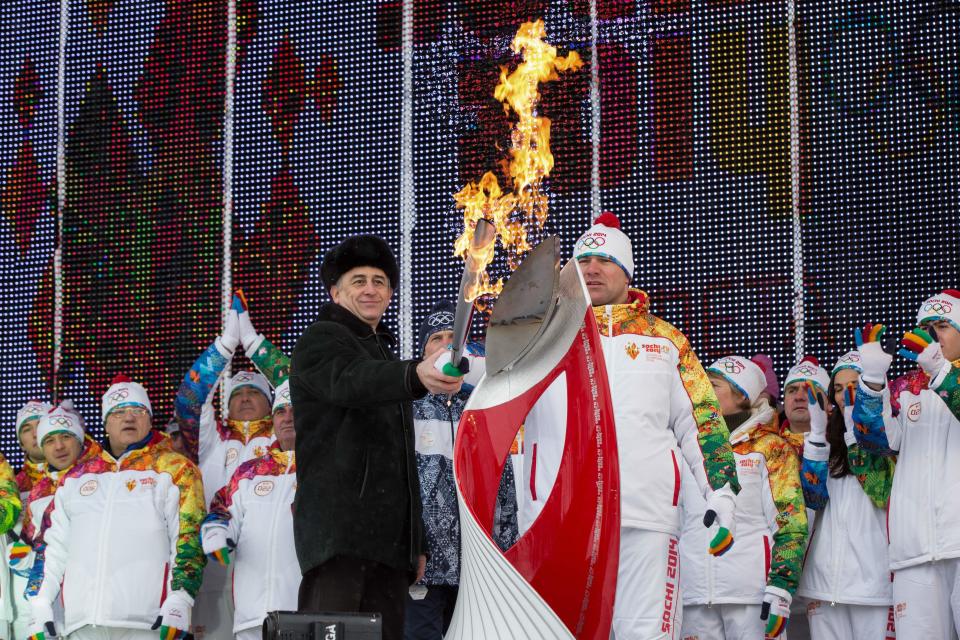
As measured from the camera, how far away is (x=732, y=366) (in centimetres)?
558

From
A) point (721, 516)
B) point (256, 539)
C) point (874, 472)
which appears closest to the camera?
point (721, 516)

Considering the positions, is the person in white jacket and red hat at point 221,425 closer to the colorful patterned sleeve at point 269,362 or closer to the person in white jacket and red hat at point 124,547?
the colorful patterned sleeve at point 269,362

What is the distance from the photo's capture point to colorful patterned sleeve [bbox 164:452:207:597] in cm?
530

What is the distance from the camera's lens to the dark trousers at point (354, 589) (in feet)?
10.8

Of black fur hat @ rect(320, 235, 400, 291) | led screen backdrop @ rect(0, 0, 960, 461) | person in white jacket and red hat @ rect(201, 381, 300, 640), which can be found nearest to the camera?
black fur hat @ rect(320, 235, 400, 291)

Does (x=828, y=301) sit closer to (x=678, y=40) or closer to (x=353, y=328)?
(x=678, y=40)

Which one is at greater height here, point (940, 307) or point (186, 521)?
point (940, 307)

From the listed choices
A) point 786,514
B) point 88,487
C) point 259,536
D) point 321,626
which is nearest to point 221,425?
point 88,487

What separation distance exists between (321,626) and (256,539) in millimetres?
2482

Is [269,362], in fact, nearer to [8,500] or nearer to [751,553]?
[8,500]

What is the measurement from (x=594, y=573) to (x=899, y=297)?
3598 mm

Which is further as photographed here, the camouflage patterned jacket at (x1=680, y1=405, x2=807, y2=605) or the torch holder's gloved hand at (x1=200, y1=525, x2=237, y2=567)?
the torch holder's gloved hand at (x1=200, y1=525, x2=237, y2=567)

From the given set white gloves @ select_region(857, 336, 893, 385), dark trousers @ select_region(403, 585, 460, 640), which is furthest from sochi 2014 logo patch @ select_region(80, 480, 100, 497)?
white gloves @ select_region(857, 336, 893, 385)

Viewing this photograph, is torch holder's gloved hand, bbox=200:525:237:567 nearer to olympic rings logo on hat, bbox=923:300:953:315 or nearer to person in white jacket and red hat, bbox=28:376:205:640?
Result: person in white jacket and red hat, bbox=28:376:205:640
